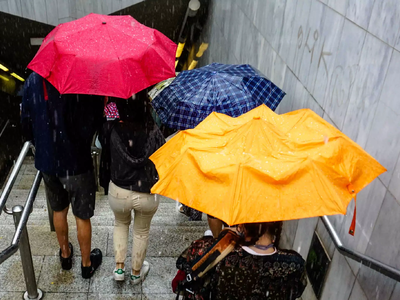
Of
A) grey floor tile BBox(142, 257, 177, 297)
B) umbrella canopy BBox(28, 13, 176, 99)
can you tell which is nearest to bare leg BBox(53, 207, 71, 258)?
grey floor tile BBox(142, 257, 177, 297)

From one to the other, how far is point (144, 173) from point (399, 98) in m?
2.10

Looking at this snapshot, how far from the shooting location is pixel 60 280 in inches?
161

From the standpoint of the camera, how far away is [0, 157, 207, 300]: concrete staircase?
3992mm

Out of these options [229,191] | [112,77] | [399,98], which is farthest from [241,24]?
[229,191]

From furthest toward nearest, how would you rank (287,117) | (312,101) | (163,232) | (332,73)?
(163,232) < (312,101) < (332,73) < (287,117)

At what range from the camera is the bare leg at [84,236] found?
391 cm

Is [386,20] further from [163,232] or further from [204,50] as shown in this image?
[204,50]

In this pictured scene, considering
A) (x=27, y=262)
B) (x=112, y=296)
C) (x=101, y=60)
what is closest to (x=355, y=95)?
(x=101, y=60)

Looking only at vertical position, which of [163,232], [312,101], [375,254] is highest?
[312,101]

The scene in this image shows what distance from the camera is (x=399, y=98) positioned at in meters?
2.59

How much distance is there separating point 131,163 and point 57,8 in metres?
8.55

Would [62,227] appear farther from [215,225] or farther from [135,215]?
[215,225]

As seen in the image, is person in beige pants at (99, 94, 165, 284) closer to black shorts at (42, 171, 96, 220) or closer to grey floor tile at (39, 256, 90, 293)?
black shorts at (42, 171, 96, 220)

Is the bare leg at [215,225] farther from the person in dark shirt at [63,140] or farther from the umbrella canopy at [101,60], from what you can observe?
the umbrella canopy at [101,60]
